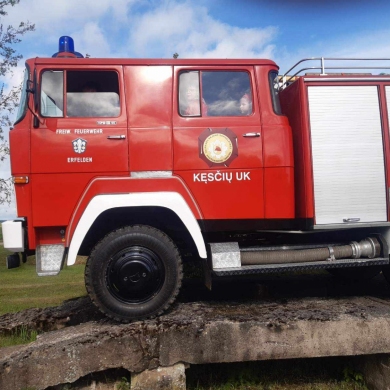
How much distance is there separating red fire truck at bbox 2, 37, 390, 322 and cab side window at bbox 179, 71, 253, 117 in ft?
0.05

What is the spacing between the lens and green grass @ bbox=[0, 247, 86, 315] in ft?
23.9

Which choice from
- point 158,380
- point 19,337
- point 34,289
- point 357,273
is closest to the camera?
point 158,380

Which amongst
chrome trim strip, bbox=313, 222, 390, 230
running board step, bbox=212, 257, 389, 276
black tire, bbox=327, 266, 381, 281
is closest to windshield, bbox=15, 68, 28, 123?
running board step, bbox=212, 257, 389, 276

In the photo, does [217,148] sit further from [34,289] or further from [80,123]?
[34,289]

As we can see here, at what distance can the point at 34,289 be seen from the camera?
29.9 ft

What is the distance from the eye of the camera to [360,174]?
4.18m

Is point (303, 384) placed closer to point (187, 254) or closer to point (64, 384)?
point (187, 254)

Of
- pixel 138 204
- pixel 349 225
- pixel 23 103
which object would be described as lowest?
pixel 349 225

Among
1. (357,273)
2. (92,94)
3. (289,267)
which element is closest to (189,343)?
(289,267)

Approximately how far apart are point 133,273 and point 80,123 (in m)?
1.56

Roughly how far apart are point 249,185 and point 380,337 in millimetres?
1865

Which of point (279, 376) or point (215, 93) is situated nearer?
point (279, 376)

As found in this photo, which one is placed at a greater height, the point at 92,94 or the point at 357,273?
the point at 92,94

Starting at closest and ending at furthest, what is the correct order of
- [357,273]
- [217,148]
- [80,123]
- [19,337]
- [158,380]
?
1. [158,380]
2. [80,123]
3. [217,148]
4. [19,337]
5. [357,273]
